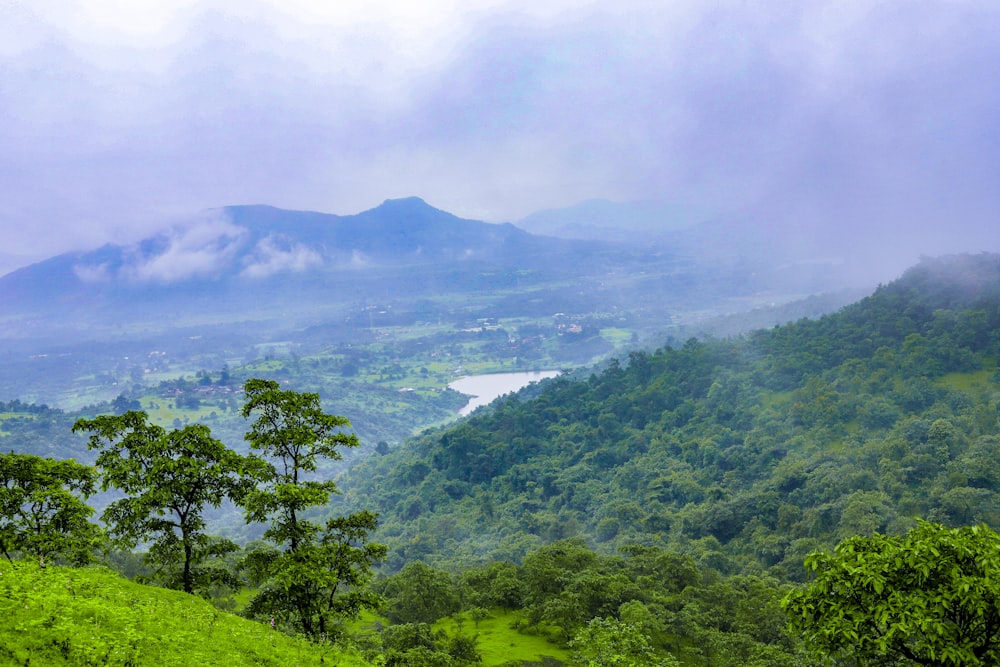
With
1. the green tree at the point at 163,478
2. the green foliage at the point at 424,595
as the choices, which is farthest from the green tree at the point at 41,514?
the green foliage at the point at 424,595

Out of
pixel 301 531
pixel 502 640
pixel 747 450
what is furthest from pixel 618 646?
pixel 747 450

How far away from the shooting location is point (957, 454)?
43.2 metres

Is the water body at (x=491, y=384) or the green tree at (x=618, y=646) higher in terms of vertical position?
the green tree at (x=618, y=646)

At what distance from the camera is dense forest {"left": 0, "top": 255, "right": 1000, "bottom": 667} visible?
910 centimetres

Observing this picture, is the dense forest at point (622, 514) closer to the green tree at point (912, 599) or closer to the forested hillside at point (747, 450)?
the green tree at point (912, 599)

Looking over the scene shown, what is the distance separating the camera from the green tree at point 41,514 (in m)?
12.6

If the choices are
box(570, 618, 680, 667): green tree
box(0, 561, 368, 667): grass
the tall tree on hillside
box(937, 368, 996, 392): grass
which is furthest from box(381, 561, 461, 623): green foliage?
box(937, 368, 996, 392): grass

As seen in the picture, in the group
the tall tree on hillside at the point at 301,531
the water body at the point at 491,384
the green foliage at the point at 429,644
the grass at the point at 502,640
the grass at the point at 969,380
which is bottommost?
the water body at the point at 491,384

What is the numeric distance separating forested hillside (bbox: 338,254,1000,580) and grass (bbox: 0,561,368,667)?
35911mm

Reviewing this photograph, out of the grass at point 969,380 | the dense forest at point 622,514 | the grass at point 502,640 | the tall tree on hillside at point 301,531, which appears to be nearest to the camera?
the dense forest at point 622,514

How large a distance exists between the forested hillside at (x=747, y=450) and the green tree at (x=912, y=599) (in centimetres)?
3421

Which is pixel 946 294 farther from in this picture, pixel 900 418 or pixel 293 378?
pixel 293 378

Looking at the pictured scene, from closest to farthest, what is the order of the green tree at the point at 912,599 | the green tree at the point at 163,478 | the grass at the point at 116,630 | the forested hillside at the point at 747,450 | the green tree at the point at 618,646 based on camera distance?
the green tree at the point at 912,599, the grass at the point at 116,630, the green tree at the point at 163,478, the green tree at the point at 618,646, the forested hillside at the point at 747,450

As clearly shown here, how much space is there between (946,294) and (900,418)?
110ft
